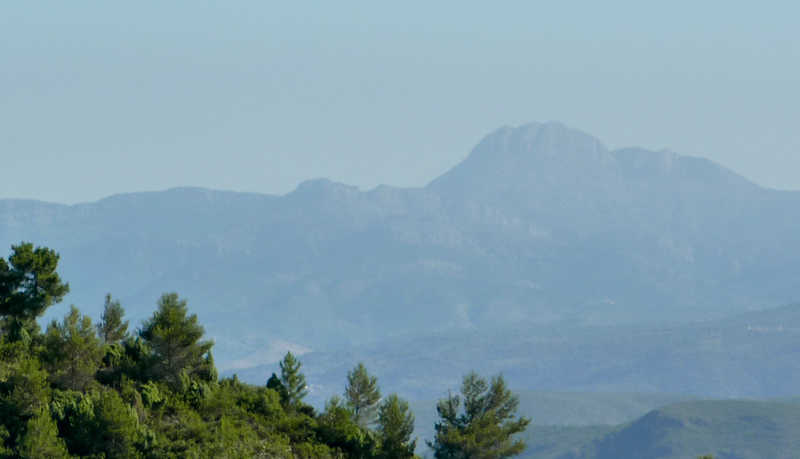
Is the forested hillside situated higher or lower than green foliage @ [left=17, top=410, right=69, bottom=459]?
higher

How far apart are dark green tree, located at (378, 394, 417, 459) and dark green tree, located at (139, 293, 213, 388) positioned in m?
15.2

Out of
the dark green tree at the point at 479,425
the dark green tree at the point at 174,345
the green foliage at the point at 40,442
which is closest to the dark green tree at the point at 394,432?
the dark green tree at the point at 479,425

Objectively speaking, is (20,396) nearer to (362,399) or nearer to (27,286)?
(27,286)

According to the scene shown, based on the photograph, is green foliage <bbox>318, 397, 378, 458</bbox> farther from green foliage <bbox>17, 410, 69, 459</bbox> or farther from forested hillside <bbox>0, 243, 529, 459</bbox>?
green foliage <bbox>17, 410, 69, 459</bbox>

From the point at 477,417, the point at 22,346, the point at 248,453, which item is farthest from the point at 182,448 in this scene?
the point at 477,417

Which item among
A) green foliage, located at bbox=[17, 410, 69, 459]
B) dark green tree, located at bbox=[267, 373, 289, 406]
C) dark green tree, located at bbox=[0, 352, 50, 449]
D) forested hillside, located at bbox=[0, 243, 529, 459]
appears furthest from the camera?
dark green tree, located at bbox=[267, 373, 289, 406]

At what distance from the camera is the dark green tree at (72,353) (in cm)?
9575

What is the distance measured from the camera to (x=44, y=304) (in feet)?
364

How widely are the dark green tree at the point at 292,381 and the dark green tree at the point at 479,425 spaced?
12.1 meters

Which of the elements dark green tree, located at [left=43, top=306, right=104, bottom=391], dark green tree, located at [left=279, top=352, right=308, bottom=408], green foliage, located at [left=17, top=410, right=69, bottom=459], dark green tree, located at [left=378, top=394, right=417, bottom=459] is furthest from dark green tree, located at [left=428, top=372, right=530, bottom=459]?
green foliage, located at [left=17, top=410, right=69, bottom=459]

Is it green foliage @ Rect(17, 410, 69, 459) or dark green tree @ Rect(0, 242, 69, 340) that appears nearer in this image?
green foliage @ Rect(17, 410, 69, 459)

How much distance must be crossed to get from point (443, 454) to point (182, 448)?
23.2m

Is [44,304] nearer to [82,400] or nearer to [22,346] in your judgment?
[22,346]

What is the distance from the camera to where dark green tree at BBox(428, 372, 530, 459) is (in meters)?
102
